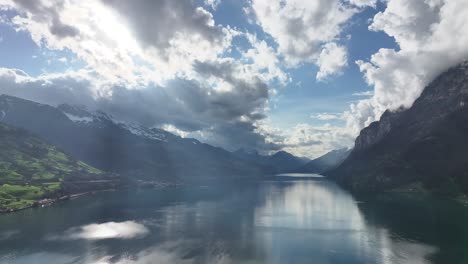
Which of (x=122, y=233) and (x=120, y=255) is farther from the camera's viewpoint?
(x=122, y=233)

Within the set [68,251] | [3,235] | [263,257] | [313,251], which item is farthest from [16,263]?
[313,251]

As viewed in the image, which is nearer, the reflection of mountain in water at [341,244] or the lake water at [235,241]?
the reflection of mountain in water at [341,244]

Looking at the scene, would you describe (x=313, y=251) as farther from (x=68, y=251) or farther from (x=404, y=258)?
(x=68, y=251)

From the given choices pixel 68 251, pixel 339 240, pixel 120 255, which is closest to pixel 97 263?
pixel 120 255

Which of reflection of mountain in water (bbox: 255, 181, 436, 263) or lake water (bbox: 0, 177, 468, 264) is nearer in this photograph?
reflection of mountain in water (bbox: 255, 181, 436, 263)

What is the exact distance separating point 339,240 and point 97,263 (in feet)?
329

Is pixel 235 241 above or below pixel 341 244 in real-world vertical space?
below

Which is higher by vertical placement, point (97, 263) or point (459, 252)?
point (459, 252)

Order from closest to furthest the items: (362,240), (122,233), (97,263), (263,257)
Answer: (97,263) → (263,257) → (362,240) → (122,233)

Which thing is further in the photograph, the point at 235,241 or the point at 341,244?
the point at 235,241

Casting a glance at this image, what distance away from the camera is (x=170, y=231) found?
17150 centimetres

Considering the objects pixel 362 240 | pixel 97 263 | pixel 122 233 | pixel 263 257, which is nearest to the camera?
pixel 97 263

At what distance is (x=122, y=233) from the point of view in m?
165

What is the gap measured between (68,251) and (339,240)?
113742mm
